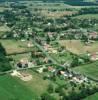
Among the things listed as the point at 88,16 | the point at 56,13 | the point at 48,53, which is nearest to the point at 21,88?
the point at 48,53

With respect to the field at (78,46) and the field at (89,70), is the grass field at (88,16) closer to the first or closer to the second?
the field at (78,46)

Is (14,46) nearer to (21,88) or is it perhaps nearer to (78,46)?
(78,46)

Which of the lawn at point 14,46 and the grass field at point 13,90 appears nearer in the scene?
the grass field at point 13,90

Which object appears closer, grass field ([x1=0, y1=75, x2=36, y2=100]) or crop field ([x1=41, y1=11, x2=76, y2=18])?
grass field ([x1=0, y1=75, x2=36, y2=100])

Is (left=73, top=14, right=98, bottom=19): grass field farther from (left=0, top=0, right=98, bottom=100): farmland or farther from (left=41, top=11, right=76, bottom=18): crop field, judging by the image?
(left=41, top=11, right=76, bottom=18): crop field

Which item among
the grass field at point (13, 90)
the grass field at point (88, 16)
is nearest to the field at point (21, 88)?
the grass field at point (13, 90)

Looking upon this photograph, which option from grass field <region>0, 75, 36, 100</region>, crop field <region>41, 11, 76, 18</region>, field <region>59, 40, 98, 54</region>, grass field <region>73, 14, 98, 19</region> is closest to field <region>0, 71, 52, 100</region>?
grass field <region>0, 75, 36, 100</region>
